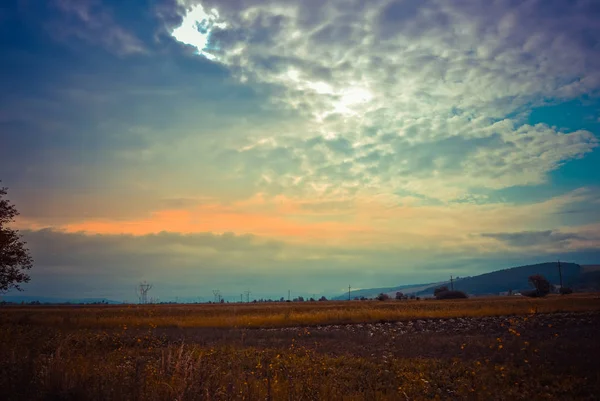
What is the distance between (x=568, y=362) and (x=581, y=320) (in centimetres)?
1870

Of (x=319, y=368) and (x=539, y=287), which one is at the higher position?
(x=539, y=287)

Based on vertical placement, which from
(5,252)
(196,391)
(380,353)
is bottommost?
(380,353)

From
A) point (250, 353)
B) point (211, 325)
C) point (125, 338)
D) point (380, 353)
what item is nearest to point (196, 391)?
point (250, 353)

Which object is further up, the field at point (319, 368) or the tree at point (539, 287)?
the tree at point (539, 287)

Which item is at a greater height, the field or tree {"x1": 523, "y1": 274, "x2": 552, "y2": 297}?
tree {"x1": 523, "y1": 274, "x2": 552, "y2": 297}

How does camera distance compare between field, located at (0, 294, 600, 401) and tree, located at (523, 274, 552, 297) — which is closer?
field, located at (0, 294, 600, 401)

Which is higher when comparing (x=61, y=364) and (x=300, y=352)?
(x=61, y=364)

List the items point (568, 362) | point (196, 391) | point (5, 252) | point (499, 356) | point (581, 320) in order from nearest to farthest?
1. point (196, 391)
2. point (568, 362)
3. point (499, 356)
4. point (581, 320)
5. point (5, 252)

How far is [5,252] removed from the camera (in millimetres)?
32344

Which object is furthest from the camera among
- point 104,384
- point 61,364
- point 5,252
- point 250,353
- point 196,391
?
point 5,252

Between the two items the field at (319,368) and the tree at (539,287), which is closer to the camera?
the field at (319,368)

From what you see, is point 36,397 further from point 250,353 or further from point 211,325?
point 211,325

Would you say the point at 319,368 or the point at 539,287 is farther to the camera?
the point at 539,287

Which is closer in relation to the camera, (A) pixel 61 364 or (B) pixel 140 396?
(B) pixel 140 396
